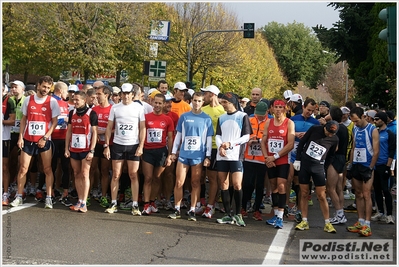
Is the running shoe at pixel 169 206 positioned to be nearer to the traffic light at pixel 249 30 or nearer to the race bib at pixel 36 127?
the race bib at pixel 36 127

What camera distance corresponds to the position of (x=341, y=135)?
10.3 m

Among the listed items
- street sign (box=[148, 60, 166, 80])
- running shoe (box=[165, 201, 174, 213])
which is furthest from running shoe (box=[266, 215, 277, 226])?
street sign (box=[148, 60, 166, 80])

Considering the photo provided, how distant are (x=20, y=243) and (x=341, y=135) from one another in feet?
17.0

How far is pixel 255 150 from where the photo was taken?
10.8 meters

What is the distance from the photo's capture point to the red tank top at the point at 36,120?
10703mm

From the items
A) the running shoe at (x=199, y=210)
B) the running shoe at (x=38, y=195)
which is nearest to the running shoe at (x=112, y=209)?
the running shoe at (x=199, y=210)

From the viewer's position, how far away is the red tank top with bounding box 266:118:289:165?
33.6 ft

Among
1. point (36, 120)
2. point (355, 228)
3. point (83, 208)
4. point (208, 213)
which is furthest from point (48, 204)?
point (355, 228)

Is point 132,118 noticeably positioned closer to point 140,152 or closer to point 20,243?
point 140,152

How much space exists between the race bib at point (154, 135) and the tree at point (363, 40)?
71.1ft

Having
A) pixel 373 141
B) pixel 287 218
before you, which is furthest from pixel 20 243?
pixel 373 141

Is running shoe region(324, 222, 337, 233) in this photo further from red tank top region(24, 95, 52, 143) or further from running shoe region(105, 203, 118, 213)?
red tank top region(24, 95, 52, 143)

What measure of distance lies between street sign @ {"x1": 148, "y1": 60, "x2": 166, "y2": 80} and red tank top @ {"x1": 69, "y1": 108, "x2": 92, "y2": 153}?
17834 millimetres

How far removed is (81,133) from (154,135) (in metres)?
1.21
